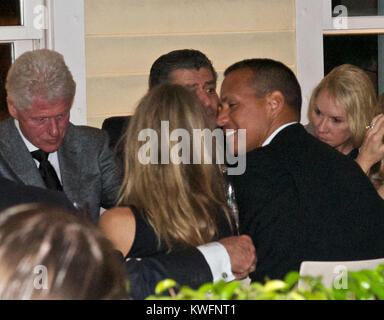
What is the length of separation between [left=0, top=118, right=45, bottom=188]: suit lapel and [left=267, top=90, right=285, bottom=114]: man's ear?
102 cm

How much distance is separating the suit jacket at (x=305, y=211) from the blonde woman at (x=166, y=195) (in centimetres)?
12

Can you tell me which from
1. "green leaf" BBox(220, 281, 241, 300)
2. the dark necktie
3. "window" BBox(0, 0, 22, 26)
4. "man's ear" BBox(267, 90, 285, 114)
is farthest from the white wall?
"green leaf" BBox(220, 281, 241, 300)

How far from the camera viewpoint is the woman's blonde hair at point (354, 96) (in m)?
4.04

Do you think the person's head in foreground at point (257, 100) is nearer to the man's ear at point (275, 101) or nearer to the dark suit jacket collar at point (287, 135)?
the man's ear at point (275, 101)

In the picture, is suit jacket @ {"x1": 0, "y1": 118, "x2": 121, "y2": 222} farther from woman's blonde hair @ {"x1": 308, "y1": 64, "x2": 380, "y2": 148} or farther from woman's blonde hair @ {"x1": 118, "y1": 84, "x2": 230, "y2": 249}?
woman's blonde hair @ {"x1": 308, "y1": 64, "x2": 380, "y2": 148}

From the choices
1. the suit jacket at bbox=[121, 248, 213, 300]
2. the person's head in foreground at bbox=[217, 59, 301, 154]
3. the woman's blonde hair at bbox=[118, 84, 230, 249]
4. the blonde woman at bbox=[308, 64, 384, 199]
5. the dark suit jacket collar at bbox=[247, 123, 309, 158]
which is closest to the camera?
the suit jacket at bbox=[121, 248, 213, 300]

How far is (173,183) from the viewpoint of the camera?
101 inches

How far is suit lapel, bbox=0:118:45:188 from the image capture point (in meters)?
3.29

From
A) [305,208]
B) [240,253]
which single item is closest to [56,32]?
[305,208]

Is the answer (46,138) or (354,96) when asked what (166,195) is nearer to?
(46,138)

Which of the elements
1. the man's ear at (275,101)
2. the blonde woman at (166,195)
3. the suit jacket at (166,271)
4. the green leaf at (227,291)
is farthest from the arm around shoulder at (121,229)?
the green leaf at (227,291)

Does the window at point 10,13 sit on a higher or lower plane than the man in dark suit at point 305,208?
higher

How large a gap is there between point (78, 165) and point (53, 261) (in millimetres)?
2283
